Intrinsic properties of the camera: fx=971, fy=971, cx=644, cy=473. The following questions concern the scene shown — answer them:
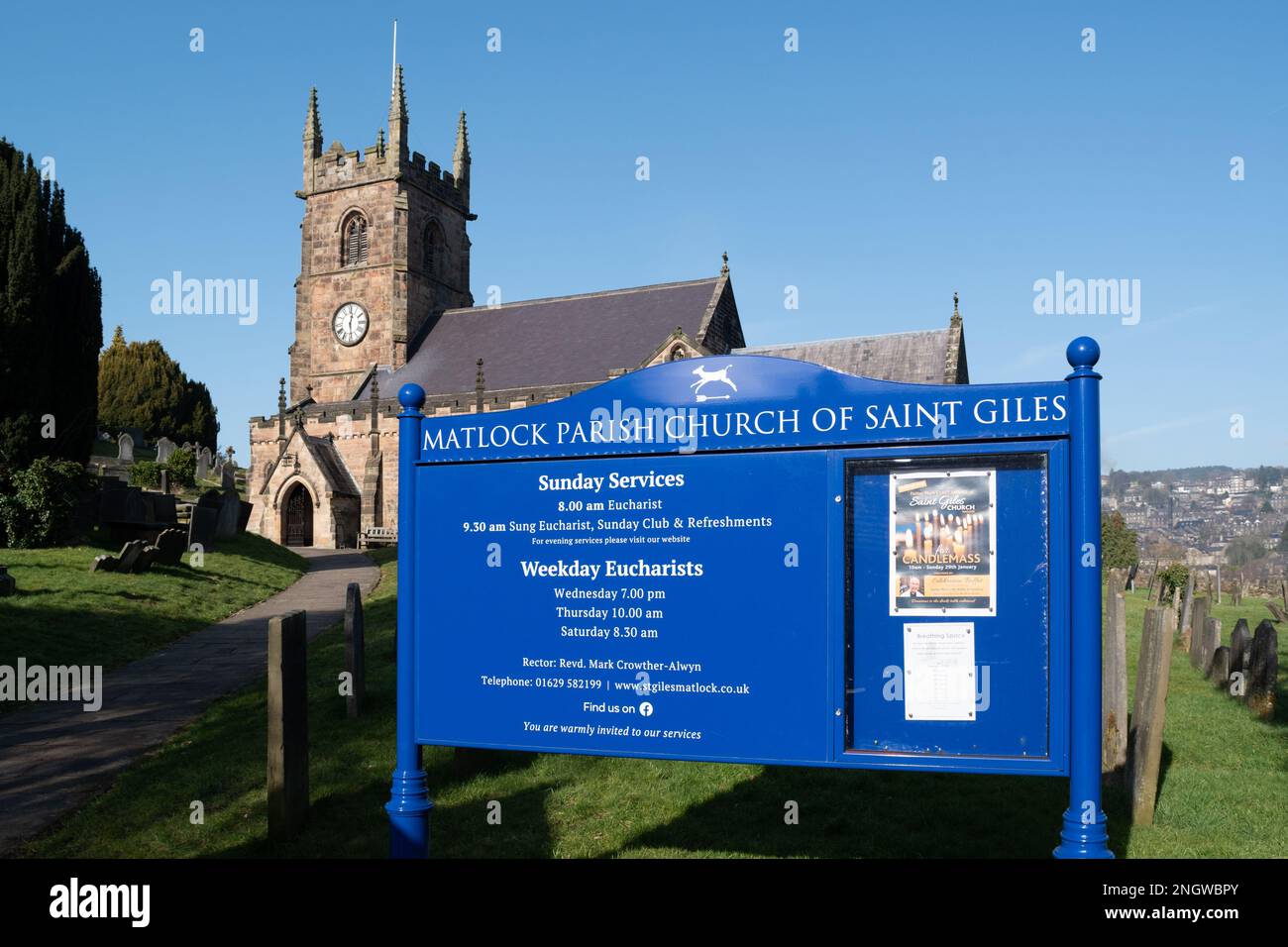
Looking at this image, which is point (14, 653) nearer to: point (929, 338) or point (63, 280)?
point (63, 280)

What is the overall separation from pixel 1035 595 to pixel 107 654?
12.1 meters

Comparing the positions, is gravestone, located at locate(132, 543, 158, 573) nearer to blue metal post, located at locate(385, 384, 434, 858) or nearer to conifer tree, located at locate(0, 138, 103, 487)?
conifer tree, located at locate(0, 138, 103, 487)

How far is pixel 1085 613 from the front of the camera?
12.9 feet

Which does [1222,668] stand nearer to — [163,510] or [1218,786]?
[1218,786]

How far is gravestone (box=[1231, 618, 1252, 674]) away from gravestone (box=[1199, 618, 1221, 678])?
1069mm

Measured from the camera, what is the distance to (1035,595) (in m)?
4.05

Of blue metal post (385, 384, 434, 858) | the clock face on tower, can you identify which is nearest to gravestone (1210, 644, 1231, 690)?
blue metal post (385, 384, 434, 858)

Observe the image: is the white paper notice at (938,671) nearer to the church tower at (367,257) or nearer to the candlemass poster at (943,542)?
the candlemass poster at (943,542)

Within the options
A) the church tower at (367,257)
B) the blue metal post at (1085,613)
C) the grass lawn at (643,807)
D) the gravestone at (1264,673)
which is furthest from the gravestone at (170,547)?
the church tower at (367,257)

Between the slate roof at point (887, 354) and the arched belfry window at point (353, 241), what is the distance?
79.2 ft

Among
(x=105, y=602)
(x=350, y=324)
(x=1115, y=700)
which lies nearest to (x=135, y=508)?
(x=105, y=602)

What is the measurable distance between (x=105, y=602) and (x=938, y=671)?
47.9 ft

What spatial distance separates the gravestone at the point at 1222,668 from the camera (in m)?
11.4
